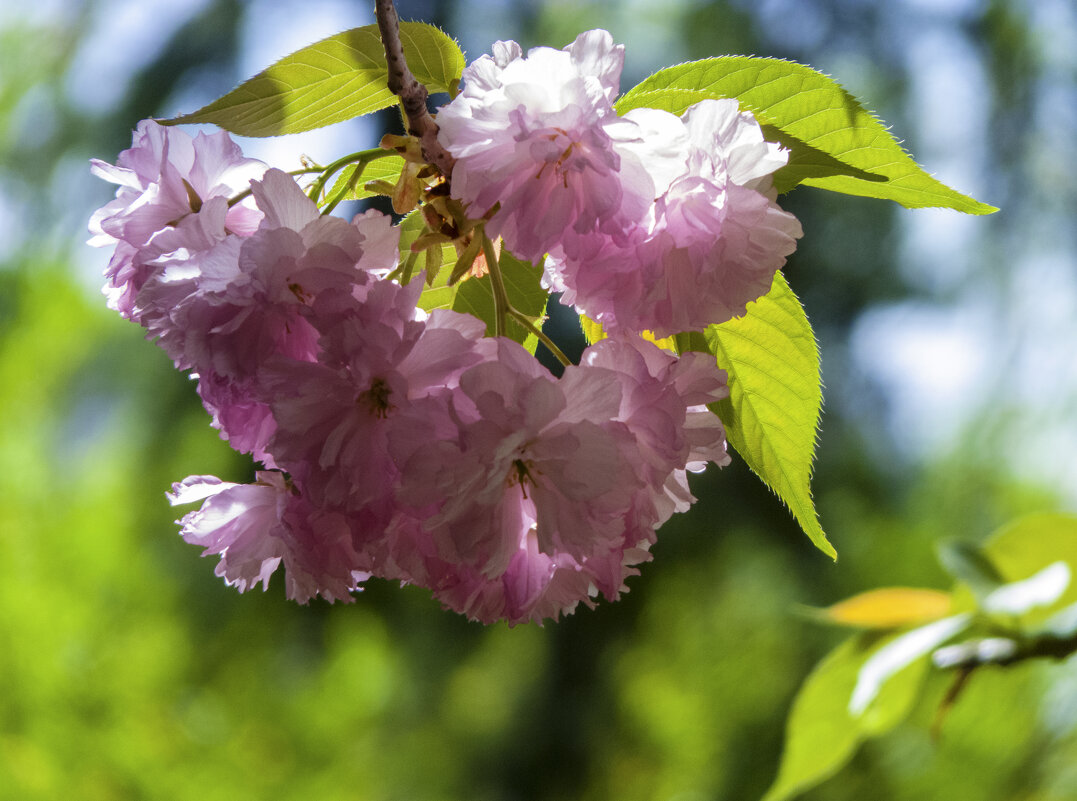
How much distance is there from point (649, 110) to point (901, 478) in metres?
2.62

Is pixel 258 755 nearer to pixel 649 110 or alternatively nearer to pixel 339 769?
pixel 339 769

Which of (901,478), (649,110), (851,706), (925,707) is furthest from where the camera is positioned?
(901,478)

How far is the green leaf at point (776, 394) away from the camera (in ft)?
1.25

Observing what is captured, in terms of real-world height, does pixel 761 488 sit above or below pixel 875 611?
below

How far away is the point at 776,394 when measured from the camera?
1.28 feet

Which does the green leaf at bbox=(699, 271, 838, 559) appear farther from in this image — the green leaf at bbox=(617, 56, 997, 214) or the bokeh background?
the bokeh background

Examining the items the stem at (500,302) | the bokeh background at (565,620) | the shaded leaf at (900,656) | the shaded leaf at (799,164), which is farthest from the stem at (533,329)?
the bokeh background at (565,620)

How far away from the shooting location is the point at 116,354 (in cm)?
279

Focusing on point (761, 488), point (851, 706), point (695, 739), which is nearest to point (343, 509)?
point (851, 706)

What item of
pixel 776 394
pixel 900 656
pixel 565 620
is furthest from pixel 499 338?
pixel 565 620

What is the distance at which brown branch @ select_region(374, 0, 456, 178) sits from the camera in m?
0.32

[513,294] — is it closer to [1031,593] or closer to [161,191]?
[161,191]

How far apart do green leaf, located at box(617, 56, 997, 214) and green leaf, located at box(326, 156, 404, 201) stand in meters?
0.10

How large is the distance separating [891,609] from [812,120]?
0.47 meters
